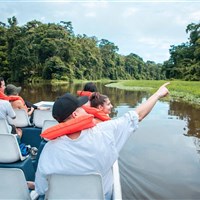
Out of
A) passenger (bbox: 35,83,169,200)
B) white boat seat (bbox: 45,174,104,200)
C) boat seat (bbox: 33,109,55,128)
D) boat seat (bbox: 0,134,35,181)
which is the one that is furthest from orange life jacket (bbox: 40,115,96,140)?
boat seat (bbox: 33,109,55,128)

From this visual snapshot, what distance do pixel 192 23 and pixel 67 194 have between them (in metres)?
42.4

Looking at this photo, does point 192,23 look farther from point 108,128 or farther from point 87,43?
point 108,128

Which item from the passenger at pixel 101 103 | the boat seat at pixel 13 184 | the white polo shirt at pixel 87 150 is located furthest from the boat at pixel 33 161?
the passenger at pixel 101 103

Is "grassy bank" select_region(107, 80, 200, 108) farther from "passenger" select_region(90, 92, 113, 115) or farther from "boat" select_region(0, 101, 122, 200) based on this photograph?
"passenger" select_region(90, 92, 113, 115)

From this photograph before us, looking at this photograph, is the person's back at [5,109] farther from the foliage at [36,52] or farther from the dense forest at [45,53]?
the foliage at [36,52]

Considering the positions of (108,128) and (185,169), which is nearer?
(108,128)

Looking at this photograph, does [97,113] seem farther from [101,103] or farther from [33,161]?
[33,161]

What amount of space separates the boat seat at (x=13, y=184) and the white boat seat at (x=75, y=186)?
231 mm

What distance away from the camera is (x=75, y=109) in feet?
6.81

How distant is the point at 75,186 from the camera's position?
184cm

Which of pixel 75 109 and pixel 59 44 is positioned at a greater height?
pixel 59 44

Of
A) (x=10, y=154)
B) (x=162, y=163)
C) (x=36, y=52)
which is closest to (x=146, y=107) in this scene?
(x=10, y=154)

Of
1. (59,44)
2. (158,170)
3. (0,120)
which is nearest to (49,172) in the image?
(0,120)

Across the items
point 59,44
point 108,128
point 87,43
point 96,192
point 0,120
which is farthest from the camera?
point 87,43
